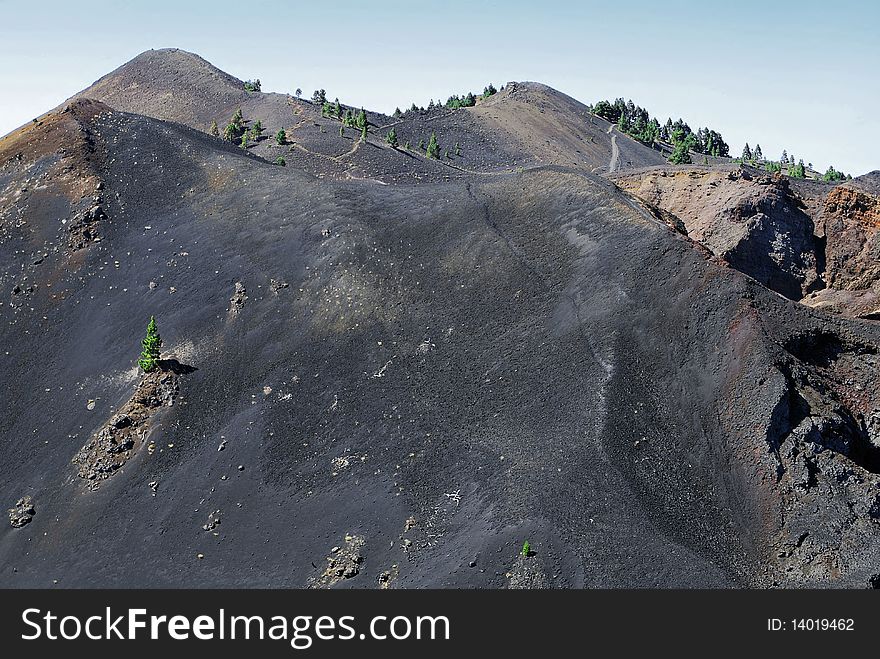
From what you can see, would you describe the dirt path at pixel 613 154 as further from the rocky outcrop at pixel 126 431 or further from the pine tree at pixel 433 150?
the rocky outcrop at pixel 126 431

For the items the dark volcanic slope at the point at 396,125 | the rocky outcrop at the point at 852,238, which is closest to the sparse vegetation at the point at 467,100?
the dark volcanic slope at the point at 396,125

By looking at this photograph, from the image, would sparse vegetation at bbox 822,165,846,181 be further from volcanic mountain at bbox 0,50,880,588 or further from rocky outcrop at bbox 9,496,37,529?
rocky outcrop at bbox 9,496,37,529

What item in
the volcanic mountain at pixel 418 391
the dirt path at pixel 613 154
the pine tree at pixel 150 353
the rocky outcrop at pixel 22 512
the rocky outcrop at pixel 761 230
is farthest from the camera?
the dirt path at pixel 613 154

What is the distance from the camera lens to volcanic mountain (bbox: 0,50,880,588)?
30.0 metres

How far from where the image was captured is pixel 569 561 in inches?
1088

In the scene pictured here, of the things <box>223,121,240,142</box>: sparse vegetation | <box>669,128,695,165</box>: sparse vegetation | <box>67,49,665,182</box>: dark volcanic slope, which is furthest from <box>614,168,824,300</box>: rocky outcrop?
<box>223,121,240,142</box>: sparse vegetation

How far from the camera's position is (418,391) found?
35.9 meters

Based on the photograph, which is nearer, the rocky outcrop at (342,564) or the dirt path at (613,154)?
the rocky outcrop at (342,564)

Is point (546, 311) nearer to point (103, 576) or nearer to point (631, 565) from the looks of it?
point (631, 565)

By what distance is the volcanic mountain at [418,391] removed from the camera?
29984 mm

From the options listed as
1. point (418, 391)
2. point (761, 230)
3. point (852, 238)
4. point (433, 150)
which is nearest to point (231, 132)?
point (433, 150)

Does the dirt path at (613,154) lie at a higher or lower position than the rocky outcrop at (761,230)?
higher

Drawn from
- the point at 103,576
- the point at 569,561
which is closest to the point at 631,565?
the point at 569,561
